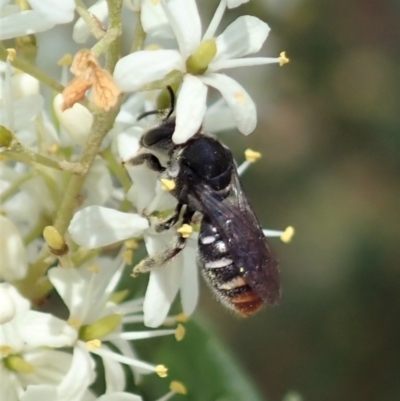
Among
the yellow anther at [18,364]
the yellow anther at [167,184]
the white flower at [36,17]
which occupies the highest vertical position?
the white flower at [36,17]

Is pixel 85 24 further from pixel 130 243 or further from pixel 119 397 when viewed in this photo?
pixel 119 397

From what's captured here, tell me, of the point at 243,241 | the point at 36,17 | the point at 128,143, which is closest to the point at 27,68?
the point at 36,17

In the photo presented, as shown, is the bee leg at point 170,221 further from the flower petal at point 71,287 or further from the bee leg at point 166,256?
the flower petal at point 71,287

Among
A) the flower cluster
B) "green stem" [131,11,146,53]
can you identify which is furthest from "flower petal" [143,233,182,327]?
"green stem" [131,11,146,53]

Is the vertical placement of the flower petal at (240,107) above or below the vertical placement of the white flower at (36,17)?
below

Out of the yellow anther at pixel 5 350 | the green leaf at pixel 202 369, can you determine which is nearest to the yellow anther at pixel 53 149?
the yellow anther at pixel 5 350

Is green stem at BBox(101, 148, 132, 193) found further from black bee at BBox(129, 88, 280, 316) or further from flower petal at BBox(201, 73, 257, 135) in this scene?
flower petal at BBox(201, 73, 257, 135)
